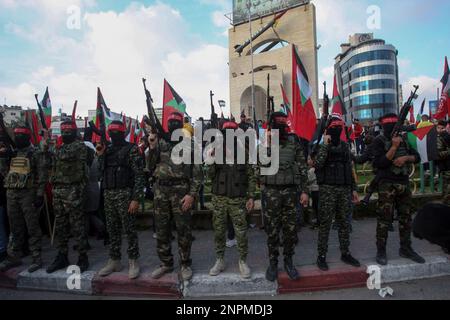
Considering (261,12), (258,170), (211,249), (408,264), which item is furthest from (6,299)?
(261,12)

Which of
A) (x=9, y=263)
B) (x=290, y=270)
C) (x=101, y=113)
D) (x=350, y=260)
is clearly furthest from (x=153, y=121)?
(x=350, y=260)

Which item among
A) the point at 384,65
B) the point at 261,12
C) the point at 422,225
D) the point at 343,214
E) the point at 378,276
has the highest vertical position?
the point at 384,65

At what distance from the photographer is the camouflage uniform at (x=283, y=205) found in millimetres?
3938

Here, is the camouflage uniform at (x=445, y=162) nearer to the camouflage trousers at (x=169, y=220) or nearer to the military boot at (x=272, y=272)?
the military boot at (x=272, y=272)

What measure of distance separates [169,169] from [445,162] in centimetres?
456

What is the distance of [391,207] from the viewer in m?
4.18

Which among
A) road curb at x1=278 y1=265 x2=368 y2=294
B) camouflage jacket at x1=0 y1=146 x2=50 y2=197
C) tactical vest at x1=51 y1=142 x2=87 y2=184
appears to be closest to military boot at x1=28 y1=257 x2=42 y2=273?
camouflage jacket at x1=0 y1=146 x2=50 y2=197

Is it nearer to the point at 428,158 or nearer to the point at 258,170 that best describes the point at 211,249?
the point at 258,170

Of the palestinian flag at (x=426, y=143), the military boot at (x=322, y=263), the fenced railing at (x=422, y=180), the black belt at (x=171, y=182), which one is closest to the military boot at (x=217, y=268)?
the black belt at (x=171, y=182)

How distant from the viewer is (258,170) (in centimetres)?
414

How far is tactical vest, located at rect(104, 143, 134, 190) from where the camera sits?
13.6 ft

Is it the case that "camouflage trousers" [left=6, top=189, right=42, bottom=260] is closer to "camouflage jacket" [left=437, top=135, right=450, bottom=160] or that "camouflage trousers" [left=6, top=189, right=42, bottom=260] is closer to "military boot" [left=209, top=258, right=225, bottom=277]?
"military boot" [left=209, top=258, right=225, bottom=277]
